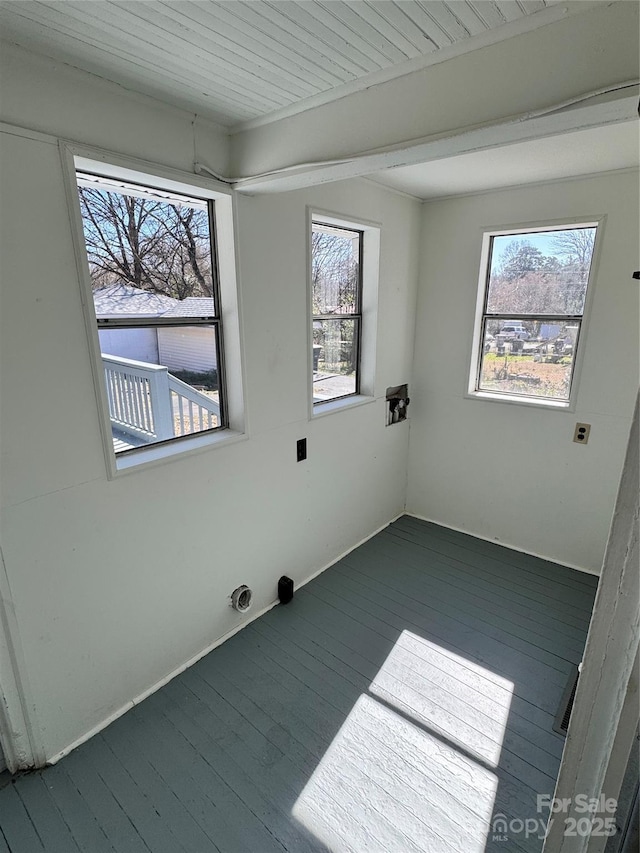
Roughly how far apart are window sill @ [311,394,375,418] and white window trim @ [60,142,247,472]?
633mm

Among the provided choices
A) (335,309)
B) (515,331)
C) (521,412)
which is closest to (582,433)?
(521,412)

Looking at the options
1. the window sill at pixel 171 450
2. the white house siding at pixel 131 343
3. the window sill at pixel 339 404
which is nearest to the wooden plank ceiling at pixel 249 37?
the white house siding at pixel 131 343

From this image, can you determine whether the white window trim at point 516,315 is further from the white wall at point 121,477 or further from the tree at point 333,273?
the tree at point 333,273

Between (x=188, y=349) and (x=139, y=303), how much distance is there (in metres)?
0.31

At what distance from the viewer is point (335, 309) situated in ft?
9.30

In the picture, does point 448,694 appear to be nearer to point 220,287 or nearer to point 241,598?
point 241,598

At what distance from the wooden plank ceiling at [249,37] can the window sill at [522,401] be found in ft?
7.37

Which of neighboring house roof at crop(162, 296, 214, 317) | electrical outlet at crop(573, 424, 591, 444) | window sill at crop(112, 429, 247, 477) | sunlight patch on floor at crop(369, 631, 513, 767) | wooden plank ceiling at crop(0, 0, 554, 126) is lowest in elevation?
sunlight patch on floor at crop(369, 631, 513, 767)

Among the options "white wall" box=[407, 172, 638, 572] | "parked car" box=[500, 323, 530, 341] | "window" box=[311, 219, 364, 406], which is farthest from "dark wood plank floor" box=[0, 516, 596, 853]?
"parked car" box=[500, 323, 530, 341]

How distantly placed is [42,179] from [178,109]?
2.18 feet

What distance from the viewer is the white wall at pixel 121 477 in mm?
1428

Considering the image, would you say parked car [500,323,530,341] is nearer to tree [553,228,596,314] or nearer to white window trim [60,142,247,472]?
tree [553,228,596,314]

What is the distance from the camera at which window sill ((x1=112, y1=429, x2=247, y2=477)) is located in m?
1.81

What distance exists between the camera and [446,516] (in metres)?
3.57
